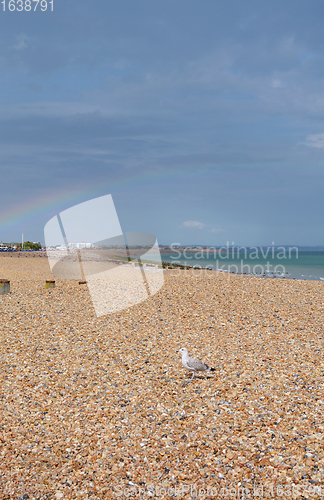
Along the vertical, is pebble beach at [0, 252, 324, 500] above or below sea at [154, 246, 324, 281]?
above

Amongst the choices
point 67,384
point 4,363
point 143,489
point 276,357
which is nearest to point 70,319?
point 4,363

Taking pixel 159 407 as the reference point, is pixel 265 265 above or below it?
below

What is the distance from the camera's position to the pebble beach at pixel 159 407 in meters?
3.97

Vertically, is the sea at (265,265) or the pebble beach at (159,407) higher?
the pebble beach at (159,407)

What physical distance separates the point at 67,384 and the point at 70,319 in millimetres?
4149

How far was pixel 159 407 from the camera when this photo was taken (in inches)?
216

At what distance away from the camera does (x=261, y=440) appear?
459 centimetres

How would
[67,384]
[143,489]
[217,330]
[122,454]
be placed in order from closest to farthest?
[143,489] → [122,454] → [67,384] → [217,330]

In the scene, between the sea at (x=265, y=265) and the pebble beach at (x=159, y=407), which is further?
the sea at (x=265, y=265)

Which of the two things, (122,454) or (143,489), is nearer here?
(143,489)

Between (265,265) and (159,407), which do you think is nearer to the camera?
(159,407)

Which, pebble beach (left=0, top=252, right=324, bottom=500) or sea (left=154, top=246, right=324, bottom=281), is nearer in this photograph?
pebble beach (left=0, top=252, right=324, bottom=500)

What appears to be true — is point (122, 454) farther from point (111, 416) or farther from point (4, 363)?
point (4, 363)

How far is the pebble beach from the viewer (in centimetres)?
397
